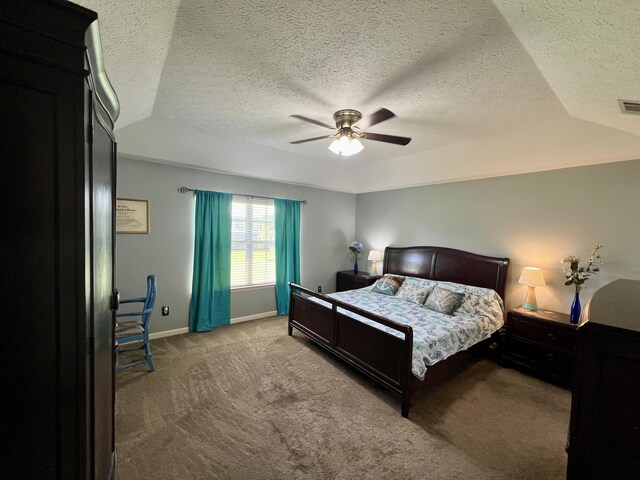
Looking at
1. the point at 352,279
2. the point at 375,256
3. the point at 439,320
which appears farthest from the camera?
the point at 352,279

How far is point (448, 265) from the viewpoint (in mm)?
4000

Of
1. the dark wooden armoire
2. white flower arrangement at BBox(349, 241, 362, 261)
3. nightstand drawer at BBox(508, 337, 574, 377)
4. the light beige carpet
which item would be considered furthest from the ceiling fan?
white flower arrangement at BBox(349, 241, 362, 261)

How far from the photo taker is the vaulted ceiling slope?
136 cm

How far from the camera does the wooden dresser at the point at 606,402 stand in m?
0.86

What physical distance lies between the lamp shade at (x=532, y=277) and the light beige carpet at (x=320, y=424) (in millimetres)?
1030

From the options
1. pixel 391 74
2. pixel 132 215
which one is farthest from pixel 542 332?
pixel 132 215

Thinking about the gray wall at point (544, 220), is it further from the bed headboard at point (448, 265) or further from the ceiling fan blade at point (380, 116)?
the ceiling fan blade at point (380, 116)

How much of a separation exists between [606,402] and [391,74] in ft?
6.95

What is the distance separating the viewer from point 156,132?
10.2ft

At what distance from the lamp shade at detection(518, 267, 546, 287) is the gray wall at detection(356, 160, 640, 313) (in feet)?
0.77

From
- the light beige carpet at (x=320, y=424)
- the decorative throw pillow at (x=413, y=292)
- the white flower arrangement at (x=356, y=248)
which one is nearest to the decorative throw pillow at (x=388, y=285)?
the decorative throw pillow at (x=413, y=292)

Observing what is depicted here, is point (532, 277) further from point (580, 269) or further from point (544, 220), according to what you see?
point (544, 220)

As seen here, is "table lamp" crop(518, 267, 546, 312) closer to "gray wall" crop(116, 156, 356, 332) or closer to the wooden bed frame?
the wooden bed frame

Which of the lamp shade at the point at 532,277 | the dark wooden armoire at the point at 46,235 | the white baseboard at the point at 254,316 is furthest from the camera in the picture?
the white baseboard at the point at 254,316
